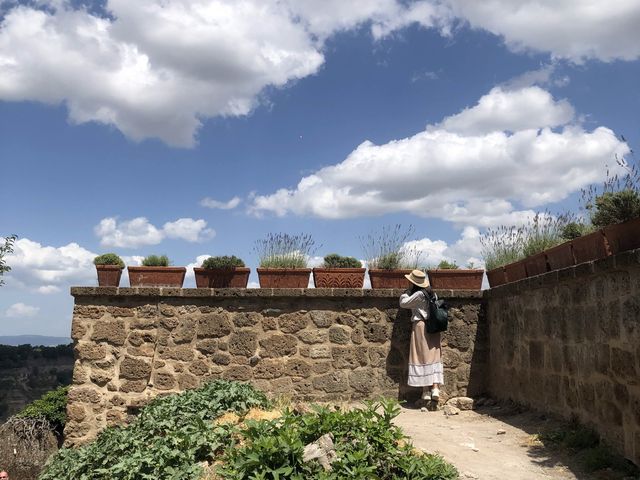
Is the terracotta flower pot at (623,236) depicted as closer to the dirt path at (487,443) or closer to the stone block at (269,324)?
the dirt path at (487,443)

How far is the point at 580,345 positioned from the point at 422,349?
2.59 metres

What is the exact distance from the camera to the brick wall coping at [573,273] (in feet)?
14.1

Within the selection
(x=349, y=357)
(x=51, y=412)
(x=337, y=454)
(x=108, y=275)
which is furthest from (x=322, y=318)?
A: (x=51, y=412)

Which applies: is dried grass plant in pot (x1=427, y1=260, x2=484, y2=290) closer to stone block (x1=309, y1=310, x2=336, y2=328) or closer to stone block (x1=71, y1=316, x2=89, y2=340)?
stone block (x1=309, y1=310, x2=336, y2=328)

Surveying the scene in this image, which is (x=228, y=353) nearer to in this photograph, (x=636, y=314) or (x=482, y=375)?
(x=482, y=375)

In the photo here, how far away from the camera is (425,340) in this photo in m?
7.65

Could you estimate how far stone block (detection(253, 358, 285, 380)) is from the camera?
779 cm

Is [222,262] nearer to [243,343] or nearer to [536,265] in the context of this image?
[243,343]

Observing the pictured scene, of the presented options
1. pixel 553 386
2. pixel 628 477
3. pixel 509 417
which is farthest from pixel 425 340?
pixel 628 477

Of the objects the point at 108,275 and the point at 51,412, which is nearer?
the point at 108,275

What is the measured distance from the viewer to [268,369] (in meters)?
7.80

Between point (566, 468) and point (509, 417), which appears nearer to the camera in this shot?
point (566, 468)

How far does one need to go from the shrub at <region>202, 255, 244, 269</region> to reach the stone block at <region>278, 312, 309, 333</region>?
0.95m

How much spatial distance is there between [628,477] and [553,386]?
172 centimetres
